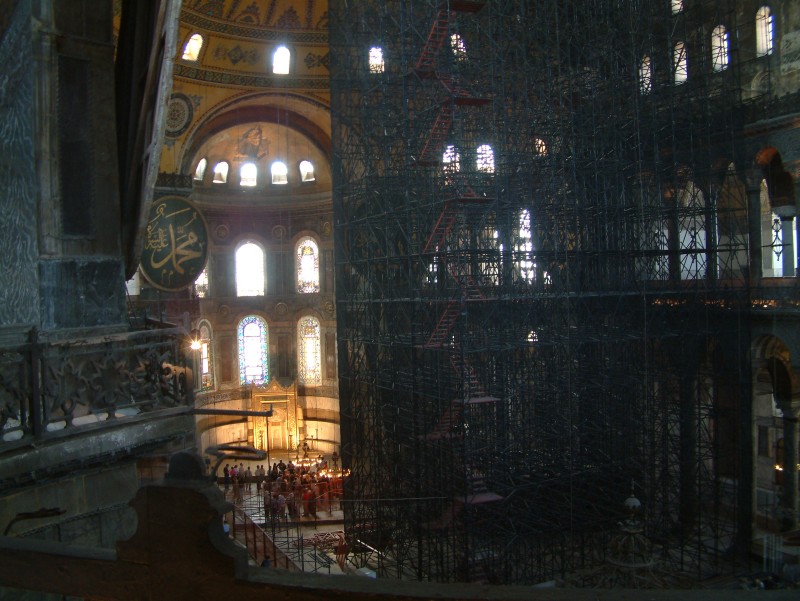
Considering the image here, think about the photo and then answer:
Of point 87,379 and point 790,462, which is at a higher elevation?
point 87,379

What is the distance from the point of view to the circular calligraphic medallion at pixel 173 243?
7.89 metres

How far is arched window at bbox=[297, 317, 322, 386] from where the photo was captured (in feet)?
95.9

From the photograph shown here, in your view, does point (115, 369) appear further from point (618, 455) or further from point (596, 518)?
point (618, 455)

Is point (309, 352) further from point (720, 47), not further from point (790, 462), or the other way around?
point (720, 47)

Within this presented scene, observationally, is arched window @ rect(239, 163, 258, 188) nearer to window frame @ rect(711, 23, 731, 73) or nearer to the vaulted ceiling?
the vaulted ceiling

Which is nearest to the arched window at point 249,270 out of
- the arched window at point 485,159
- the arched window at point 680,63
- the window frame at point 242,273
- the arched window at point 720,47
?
the window frame at point 242,273

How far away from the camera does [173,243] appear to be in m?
8.14

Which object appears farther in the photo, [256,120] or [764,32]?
[256,120]

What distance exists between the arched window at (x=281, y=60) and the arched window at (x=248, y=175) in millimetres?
4761

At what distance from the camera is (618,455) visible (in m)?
18.8

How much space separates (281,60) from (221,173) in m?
5.36

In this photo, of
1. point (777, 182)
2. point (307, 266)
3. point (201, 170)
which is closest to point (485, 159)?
point (777, 182)

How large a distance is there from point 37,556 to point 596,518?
53.4ft

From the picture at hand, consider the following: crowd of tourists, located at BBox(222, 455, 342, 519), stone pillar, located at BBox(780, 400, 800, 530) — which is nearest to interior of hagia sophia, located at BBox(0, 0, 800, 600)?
stone pillar, located at BBox(780, 400, 800, 530)
